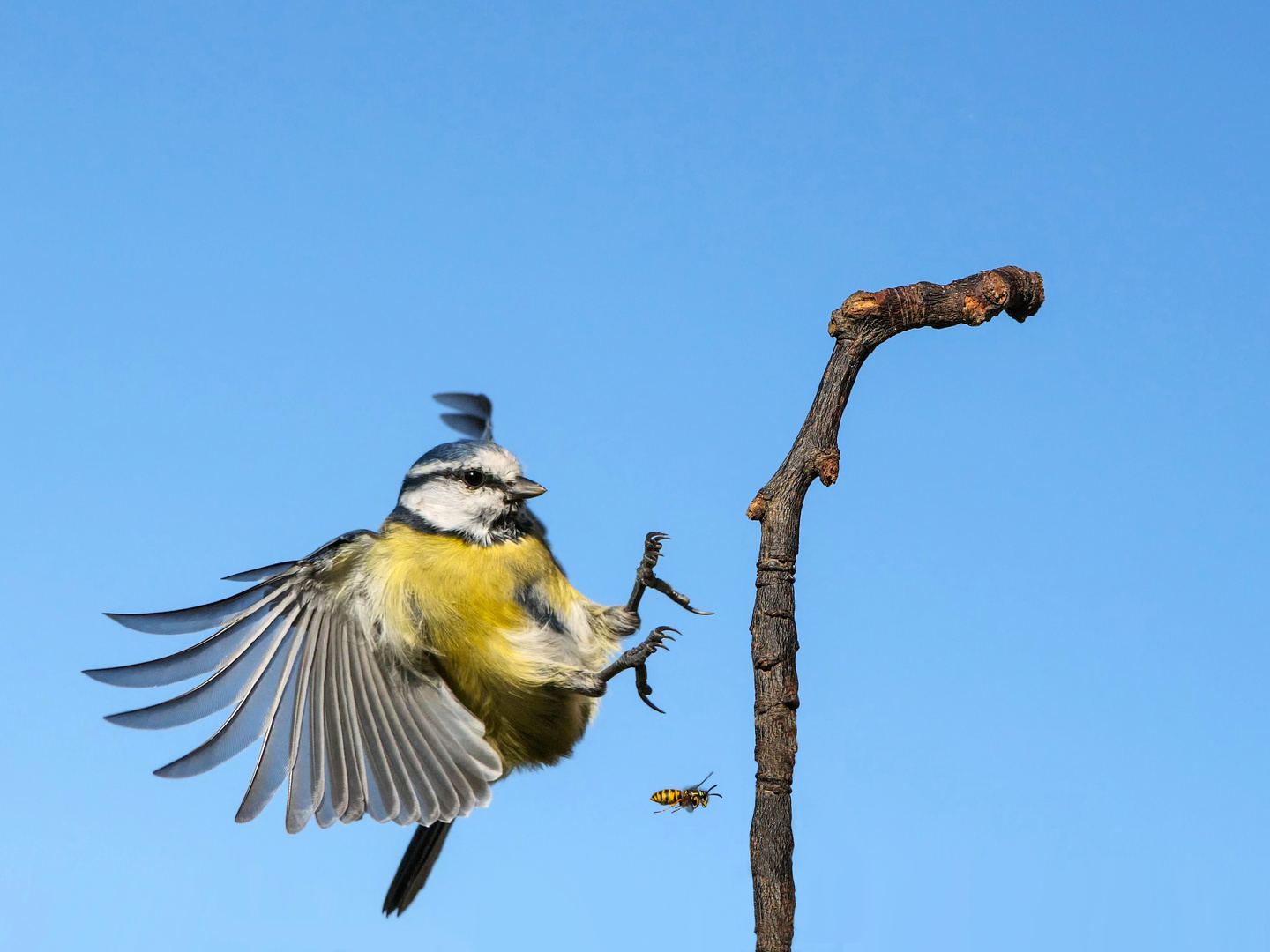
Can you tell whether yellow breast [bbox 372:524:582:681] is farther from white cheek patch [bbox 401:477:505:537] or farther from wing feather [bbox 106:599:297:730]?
wing feather [bbox 106:599:297:730]

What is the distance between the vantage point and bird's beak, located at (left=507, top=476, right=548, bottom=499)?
2.81m

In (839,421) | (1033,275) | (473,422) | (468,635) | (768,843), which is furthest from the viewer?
(473,422)

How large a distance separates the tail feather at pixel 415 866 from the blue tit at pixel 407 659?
274 mm

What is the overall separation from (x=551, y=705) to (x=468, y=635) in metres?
0.29

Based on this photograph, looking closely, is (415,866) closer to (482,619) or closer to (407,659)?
(407,659)

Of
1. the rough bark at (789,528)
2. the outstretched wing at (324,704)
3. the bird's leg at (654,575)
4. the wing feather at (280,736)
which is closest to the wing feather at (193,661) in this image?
the outstretched wing at (324,704)

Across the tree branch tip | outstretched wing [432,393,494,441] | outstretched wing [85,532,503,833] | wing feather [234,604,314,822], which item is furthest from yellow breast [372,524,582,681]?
the tree branch tip

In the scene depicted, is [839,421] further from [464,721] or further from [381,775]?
[381,775]

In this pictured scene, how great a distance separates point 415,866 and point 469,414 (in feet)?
4.83

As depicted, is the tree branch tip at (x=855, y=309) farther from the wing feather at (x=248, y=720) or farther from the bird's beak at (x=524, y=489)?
the wing feather at (x=248, y=720)

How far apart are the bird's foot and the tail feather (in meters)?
0.78

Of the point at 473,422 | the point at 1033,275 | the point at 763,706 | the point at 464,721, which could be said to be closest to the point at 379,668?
the point at 464,721

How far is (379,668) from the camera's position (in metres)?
2.83

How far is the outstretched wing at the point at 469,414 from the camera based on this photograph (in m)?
3.64
